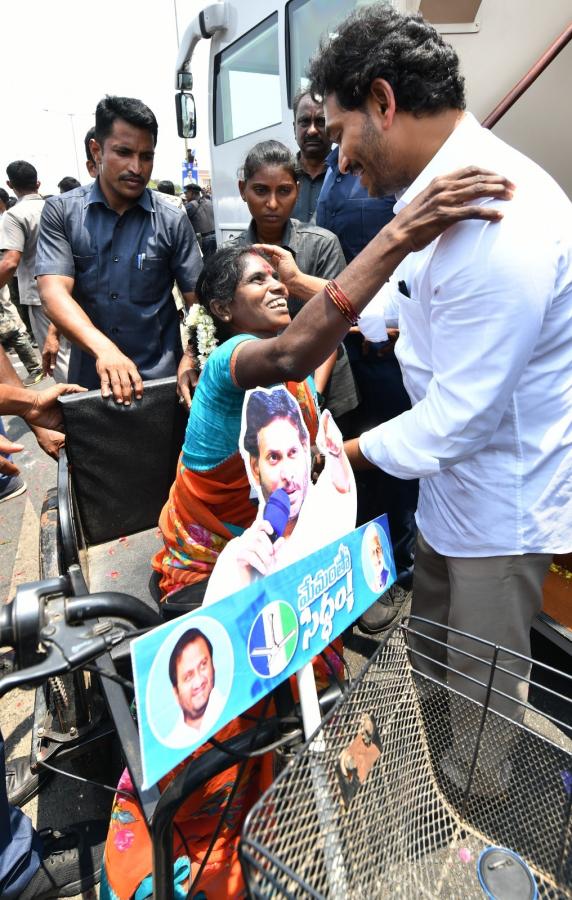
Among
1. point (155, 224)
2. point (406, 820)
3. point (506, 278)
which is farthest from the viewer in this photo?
point (155, 224)

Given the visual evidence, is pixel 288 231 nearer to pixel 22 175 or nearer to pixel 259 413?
pixel 259 413

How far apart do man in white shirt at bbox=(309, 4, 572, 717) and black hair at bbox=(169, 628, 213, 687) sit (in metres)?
0.46

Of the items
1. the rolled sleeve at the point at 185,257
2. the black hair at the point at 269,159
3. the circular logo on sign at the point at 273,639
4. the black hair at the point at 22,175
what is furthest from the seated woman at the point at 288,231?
the black hair at the point at 22,175

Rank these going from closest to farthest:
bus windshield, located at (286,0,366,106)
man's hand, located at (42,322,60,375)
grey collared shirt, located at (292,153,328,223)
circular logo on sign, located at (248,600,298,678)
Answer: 1. circular logo on sign, located at (248,600,298,678)
2. man's hand, located at (42,322,60,375)
3. grey collared shirt, located at (292,153,328,223)
4. bus windshield, located at (286,0,366,106)

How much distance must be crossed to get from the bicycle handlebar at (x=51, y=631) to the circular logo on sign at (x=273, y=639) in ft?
0.57

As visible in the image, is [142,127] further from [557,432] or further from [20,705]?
[20,705]

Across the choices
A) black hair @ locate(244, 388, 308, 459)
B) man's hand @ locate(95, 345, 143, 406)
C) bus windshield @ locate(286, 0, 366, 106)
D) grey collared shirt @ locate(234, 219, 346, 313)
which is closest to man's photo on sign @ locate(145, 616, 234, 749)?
black hair @ locate(244, 388, 308, 459)

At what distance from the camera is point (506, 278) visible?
1061 mm

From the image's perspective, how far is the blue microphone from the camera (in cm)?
88

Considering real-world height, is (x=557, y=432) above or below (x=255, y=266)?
below

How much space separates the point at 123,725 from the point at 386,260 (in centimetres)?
95

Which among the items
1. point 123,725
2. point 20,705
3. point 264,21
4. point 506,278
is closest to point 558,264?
point 506,278

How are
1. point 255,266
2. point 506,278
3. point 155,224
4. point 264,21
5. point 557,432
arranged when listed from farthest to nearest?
point 264,21, point 155,224, point 255,266, point 557,432, point 506,278

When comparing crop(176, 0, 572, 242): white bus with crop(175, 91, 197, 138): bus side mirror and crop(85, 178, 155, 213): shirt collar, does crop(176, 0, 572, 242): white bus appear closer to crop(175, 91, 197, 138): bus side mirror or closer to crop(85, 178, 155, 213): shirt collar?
crop(175, 91, 197, 138): bus side mirror
